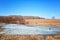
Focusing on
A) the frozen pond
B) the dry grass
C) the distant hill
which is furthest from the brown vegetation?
the dry grass

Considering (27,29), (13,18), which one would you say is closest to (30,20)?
(27,29)

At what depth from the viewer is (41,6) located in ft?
10.7

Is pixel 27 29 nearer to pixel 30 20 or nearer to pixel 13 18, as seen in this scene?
pixel 30 20

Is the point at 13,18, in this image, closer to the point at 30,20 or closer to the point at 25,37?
the point at 30,20

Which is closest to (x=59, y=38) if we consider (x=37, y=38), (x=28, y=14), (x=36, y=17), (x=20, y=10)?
(x=37, y=38)

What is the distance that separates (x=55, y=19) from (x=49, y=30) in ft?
1.05

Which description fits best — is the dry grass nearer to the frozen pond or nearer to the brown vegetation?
the frozen pond

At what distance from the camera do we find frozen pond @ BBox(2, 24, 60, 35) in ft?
10.3

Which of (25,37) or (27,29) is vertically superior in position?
(27,29)

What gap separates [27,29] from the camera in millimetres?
3178

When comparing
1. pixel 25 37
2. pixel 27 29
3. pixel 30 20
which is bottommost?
pixel 25 37

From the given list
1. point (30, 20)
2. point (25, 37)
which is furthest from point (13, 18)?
point (25, 37)

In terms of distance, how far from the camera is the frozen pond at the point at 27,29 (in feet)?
10.3

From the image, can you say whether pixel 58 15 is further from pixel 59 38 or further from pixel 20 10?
pixel 20 10
